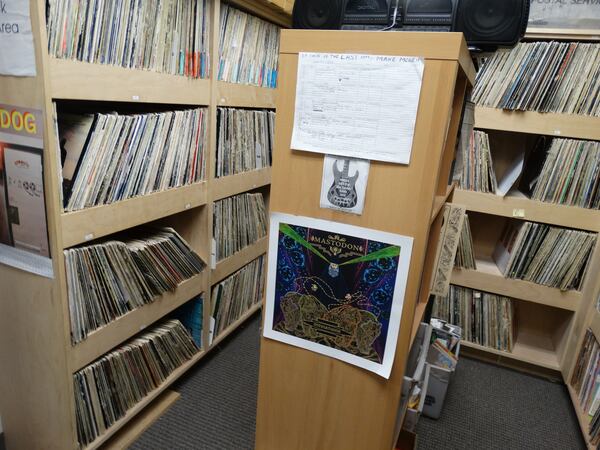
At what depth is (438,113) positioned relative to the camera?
31.0 inches

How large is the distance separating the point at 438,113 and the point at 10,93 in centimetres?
113

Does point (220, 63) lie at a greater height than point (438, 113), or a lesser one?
greater

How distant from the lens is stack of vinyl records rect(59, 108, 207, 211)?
1.26 metres

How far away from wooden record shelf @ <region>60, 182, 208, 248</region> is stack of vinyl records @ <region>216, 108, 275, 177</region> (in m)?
0.22

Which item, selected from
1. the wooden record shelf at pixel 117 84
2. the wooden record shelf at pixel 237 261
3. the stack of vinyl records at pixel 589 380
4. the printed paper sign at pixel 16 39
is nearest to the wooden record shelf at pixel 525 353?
the stack of vinyl records at pixel 589 380

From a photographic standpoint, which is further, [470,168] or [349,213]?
[470,168]

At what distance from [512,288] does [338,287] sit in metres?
1.66

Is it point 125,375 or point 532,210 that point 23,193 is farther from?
point 532,210

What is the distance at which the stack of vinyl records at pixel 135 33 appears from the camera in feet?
3.67

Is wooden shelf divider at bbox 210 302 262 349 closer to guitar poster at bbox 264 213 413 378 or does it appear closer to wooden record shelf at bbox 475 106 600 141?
guitar poster at bbox 264 213 413 378

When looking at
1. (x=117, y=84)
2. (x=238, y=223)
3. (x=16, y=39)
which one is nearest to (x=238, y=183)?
(x=238, y=223)

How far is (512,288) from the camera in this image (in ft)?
7.27

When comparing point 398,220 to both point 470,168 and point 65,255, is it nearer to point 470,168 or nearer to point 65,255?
point 65,255

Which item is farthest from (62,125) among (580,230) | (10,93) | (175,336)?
(580,230)
